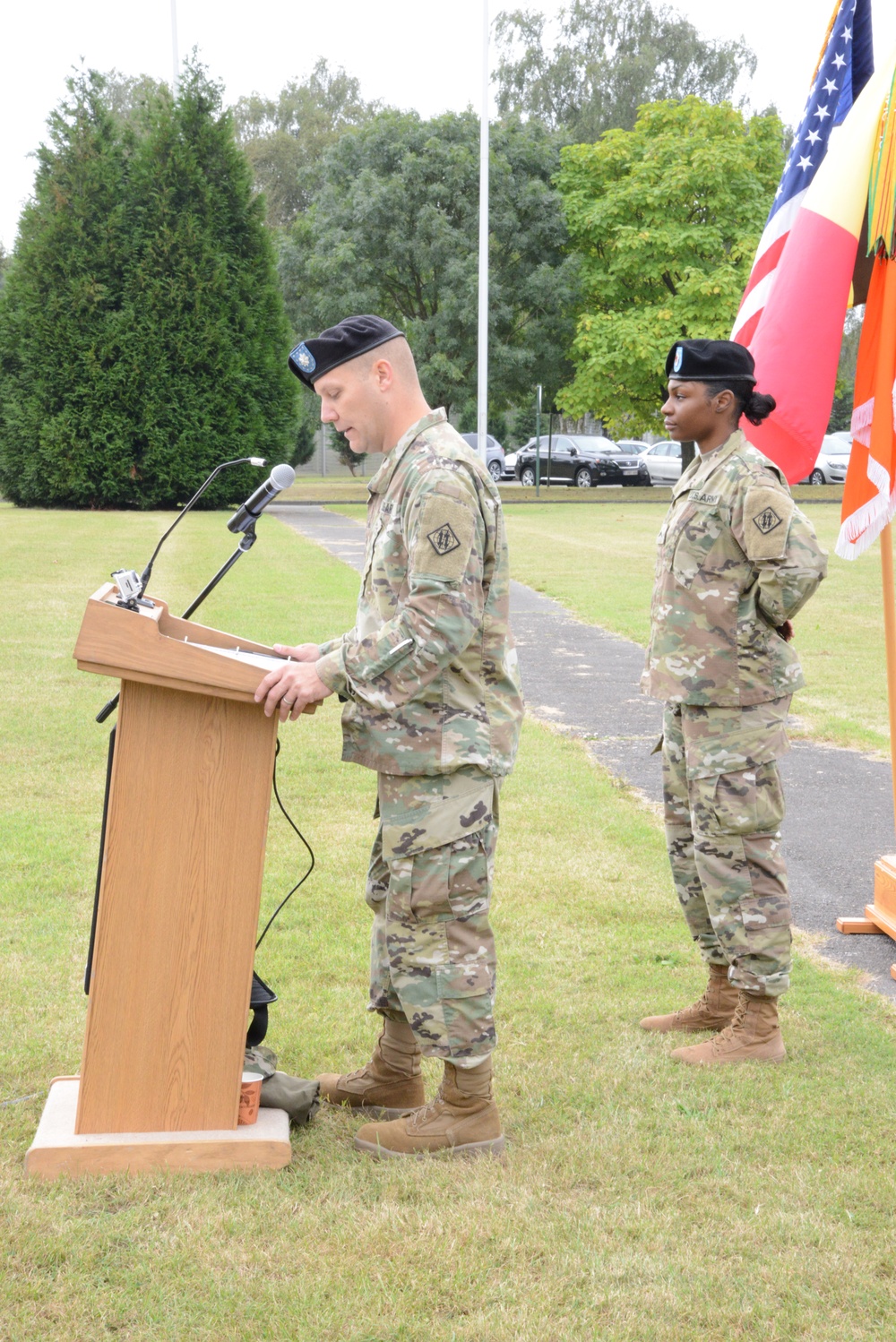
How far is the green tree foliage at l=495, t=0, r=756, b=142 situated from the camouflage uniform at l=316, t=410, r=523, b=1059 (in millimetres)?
42908

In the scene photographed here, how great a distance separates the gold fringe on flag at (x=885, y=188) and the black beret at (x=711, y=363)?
2.51 feet

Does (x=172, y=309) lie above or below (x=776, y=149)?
below

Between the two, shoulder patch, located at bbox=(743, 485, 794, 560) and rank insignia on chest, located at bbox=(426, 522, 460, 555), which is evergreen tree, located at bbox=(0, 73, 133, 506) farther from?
rank insignia on chest, located at bbox=(426, 522, 460, 555)

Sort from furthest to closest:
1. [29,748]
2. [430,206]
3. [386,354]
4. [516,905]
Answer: [430,206] → [29,748] → [516,905] → [386,354]

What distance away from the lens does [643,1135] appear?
3.37m

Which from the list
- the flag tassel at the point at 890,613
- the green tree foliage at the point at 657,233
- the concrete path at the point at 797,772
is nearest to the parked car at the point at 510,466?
the green tree foliage at the point at 657,233

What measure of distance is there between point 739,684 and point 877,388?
132cm

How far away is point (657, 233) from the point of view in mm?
33688

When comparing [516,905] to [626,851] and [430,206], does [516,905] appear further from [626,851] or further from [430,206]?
[430,206]

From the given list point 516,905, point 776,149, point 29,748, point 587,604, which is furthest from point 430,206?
point 516,905

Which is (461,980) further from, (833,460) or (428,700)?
(833,460)

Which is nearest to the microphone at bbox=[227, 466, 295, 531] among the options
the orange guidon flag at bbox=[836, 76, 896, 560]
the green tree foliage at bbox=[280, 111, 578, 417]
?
the orange guidon flag at bbox=[836, 76, 896, 560]

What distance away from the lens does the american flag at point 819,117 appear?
475 centimetres

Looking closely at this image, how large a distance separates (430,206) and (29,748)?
2941 centimetres
